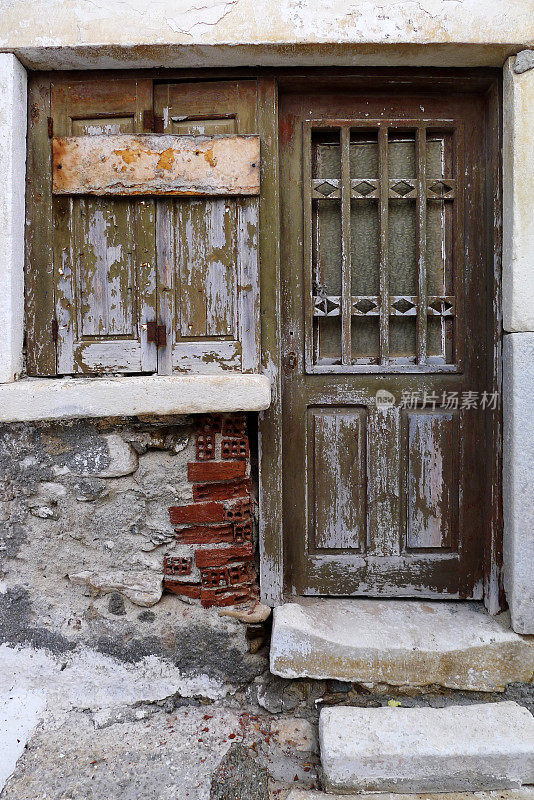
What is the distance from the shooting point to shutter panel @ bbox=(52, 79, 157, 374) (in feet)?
6.85

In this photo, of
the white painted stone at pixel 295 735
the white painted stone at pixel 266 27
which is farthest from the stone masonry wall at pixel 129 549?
the white painted stone at pixel 266 27

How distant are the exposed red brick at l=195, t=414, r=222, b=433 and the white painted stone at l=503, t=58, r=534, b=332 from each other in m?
1.27

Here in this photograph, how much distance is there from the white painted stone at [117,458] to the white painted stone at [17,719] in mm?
940

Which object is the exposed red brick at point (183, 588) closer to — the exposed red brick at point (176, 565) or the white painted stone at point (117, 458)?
the exposed red brick at point (176, 565)

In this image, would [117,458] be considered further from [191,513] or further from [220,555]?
[220,555]

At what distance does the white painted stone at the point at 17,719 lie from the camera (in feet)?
6.15

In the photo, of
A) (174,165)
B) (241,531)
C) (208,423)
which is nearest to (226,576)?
(241,531)

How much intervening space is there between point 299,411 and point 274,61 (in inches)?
57.8

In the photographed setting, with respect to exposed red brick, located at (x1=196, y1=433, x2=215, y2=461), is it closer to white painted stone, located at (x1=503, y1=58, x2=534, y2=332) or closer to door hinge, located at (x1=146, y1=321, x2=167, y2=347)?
door hinge, located at (x1=146, y1=321, x2=167, y2=347)

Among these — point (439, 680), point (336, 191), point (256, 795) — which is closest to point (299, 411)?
point (336, 191)

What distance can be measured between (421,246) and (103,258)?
1394 mm

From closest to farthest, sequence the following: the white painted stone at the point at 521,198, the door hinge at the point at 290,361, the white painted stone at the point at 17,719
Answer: the white painted stone at the point at 17,719 → the white painted stone at the point at 521,198 → the door hinge at the point at 290,361

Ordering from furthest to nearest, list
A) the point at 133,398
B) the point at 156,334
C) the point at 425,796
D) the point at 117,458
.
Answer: the point at 156,334, the point at 117,458, the point at 133,398, the point at 425,796

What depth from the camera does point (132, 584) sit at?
2.01 m
